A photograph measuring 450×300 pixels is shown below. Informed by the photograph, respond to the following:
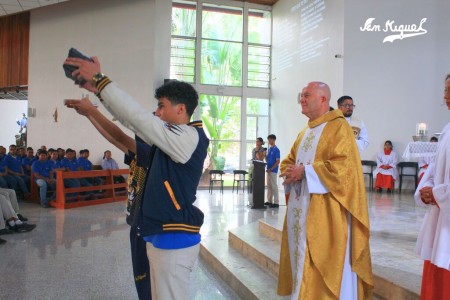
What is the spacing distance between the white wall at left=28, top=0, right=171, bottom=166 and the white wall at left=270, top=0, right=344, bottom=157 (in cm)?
357

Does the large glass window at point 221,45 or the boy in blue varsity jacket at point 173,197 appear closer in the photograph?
the boy in blue varsity jacket at point 173,197

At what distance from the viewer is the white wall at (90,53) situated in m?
11.1

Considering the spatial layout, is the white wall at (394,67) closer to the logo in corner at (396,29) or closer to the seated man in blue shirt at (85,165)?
the logo in corner at (396,29)

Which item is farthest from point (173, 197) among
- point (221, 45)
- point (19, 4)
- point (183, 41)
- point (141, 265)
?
point (221, 45)

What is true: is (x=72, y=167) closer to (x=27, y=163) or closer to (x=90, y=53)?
(x=27, y=163)

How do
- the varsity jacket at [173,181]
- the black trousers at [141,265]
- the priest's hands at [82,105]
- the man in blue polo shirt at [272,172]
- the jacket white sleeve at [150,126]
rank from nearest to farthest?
the jacket white sleeve at [150,126]
the varsity jacket at [173,181]
the priest's hands at [82,105]
the black trousers at [141,265]
the man in blue polo shirt at [272,172]

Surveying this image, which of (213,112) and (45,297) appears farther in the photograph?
(213,112)

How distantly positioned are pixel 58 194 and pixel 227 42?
24.9 ft

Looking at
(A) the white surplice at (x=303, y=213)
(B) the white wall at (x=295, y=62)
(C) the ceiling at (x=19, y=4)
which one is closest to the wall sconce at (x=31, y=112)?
(C) the ceiling at (x=19, y=4)

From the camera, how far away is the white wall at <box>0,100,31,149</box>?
1550cm

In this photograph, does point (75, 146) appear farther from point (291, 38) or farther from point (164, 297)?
point (164, 297)

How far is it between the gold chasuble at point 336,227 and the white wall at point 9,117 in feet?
51.7

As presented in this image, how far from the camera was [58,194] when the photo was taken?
7.73 m

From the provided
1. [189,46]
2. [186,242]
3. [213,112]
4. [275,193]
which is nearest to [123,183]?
[275,193]
